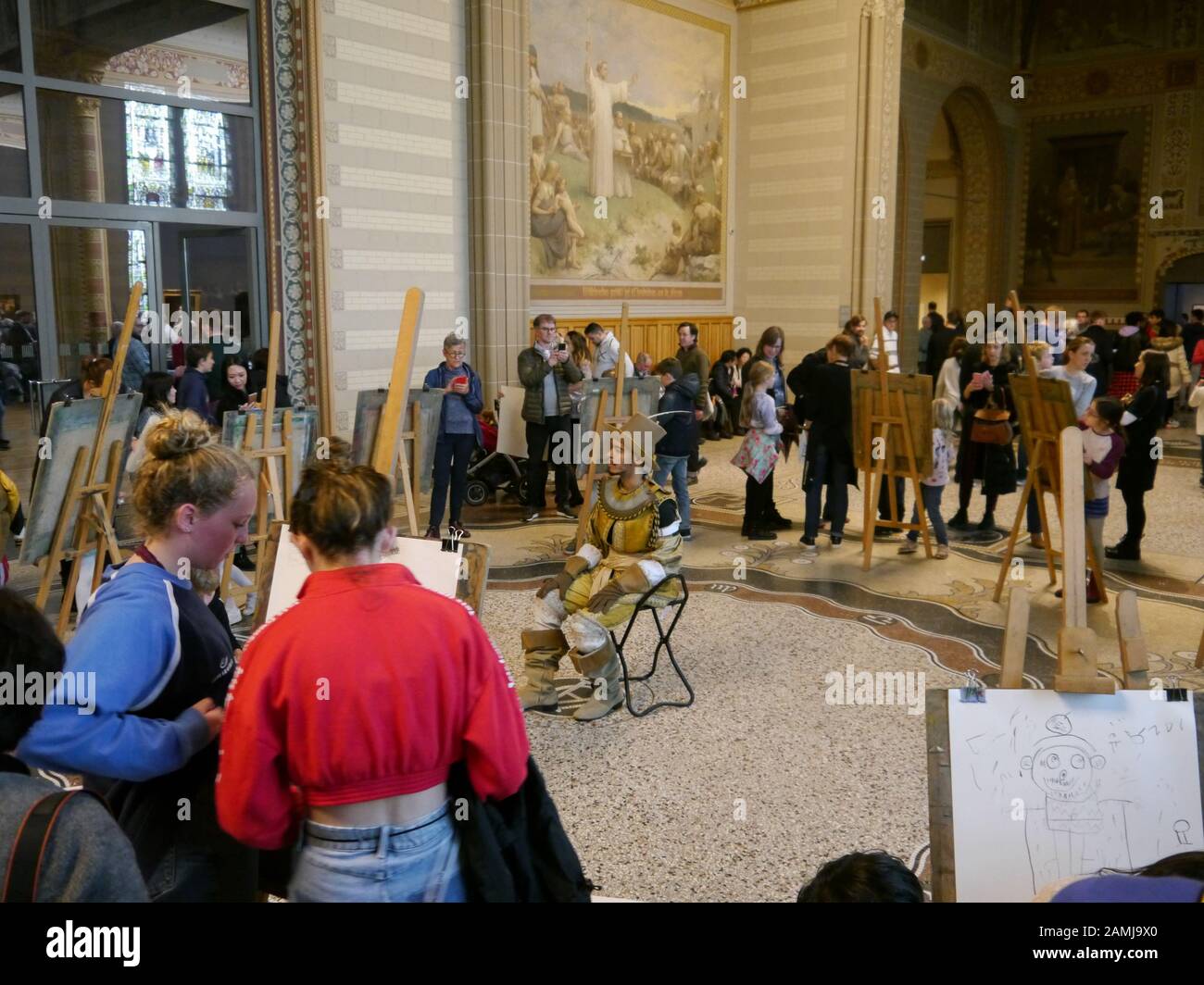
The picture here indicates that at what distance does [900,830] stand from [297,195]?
8906 millimetres

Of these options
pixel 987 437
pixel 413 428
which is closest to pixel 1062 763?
pixel 413 428

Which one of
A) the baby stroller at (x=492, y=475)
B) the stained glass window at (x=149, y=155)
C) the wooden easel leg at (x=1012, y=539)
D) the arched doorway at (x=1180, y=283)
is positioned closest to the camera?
the wooden easel leg at (x=1012, y=539)

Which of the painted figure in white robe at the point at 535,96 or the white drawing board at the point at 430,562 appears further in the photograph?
the painted figure in white robe at the point at 535,96

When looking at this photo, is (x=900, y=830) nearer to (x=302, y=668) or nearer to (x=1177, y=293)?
(x=302, y=668)

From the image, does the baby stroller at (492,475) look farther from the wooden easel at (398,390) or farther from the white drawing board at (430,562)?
the wooden easel at (398,390)

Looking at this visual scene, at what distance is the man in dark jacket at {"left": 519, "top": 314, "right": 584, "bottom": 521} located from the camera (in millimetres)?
9875

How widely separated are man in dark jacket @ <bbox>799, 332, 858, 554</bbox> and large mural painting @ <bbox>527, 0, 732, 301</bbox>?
19.4 feet

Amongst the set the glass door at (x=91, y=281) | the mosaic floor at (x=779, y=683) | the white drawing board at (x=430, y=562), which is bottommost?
the mosaic floor at (x=779, y=683)

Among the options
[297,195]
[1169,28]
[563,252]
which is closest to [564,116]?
[563,252]

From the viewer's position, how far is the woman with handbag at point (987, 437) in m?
8.84

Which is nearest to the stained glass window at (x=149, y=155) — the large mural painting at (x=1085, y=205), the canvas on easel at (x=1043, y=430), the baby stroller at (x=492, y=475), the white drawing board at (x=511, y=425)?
the white drawing board at (x=511, y=425)

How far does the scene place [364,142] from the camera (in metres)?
10.8

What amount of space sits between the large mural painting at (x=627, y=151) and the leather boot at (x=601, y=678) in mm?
9083

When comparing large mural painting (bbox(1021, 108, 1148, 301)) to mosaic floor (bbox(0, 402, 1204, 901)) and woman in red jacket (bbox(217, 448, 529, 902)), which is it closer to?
mosaic floor (bbox(0, 402, 1204, 901))
